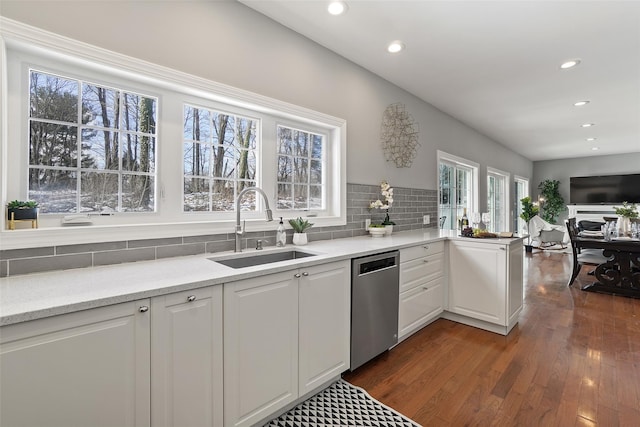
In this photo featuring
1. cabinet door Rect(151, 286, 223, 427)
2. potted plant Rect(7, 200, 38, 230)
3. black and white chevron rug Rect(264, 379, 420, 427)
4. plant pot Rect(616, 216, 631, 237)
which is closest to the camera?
cabinet door Rect(151, 286, 223, 427)

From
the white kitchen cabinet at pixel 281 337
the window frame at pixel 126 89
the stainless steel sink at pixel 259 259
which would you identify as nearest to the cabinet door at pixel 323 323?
the white kitchen cabinet at pixel 281 337

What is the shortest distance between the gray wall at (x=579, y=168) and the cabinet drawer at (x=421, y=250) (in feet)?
28.3

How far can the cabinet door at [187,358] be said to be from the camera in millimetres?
1171

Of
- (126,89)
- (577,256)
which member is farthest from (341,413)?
(577,256)

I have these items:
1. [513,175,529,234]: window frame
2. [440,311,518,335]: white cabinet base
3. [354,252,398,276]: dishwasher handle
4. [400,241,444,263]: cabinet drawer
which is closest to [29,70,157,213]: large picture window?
[354,252,398,276]: dishwasher handle

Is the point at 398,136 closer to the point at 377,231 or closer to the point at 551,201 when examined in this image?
the point at 377,231

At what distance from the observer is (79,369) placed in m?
1.00

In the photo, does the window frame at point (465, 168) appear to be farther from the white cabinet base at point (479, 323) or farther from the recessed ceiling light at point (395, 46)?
the recessed ceiling light at point (395, 46)

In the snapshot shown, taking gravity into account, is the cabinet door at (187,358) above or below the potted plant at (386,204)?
below

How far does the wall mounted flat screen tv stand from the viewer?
7.86 meters

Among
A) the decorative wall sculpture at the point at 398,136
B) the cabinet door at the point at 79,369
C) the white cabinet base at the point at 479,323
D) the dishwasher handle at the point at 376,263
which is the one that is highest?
the decorative wall sculpture at the point at 398,136

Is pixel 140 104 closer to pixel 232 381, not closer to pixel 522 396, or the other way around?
pixel 232 381

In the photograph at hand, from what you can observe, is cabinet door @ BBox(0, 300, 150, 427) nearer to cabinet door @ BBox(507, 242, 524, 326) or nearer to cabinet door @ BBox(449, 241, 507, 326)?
cabinet door @ BBox(449, 241, 507, 326)

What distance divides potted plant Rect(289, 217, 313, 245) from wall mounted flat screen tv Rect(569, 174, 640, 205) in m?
9.80
